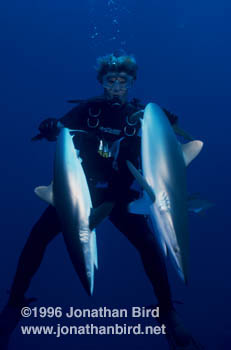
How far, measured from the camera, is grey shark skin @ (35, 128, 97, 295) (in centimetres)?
142

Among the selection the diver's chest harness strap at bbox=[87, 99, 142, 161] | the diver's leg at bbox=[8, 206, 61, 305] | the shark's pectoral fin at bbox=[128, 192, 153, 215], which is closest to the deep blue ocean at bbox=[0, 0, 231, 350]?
the diver's leg at bbox=[8, 206, 61, 305]

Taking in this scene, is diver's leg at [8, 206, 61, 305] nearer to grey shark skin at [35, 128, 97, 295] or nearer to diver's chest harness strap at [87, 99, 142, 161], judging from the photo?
diver's chest harness strap at [87, 99, 142, 161]

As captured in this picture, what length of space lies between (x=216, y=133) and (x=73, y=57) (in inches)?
217

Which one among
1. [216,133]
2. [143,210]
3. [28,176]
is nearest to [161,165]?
[143,210]

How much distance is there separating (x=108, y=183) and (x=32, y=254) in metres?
0.96

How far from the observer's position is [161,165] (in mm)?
1335

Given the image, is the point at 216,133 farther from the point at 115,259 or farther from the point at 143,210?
the point at 143,210

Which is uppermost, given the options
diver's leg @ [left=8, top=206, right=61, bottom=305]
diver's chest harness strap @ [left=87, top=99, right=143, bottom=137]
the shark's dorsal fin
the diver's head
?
the diver's head

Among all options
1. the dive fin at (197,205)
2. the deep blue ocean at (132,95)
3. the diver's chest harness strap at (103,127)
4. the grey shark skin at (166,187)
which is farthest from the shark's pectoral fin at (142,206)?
the deep blue ocean at (132,95)

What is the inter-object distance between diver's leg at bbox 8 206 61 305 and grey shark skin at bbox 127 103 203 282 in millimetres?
1573

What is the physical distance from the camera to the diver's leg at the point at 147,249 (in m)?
2.64

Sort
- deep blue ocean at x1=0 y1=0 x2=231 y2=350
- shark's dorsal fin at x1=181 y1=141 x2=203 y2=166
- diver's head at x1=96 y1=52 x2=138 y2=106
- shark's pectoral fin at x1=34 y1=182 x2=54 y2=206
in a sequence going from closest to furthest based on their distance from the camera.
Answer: shark's dorsal fin at x1=181 y1=141 x2=203 y2=166, shark's pectoral fin at x1=34 y1=182 x2=54 y2=206, diver's head at x1=96 y1=52 x2=138 y2=106, deep blue ocean at x1=0 y1=0 x2=231 y2=350

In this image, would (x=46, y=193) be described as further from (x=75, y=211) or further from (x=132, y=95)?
(x=132, y=95)

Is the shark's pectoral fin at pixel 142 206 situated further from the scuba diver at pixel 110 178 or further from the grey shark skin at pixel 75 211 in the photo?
the scuba diver at pixel 110 178
